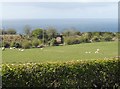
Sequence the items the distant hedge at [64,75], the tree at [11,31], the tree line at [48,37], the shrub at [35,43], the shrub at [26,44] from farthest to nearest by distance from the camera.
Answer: the tree at [11,31] → the shrub at [35,43] → the tree line at [48,37] → the shrub at [26,44] → the distant hedge at [64,75]

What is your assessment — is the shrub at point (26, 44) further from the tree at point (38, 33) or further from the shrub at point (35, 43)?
the tree at point (38, 33)

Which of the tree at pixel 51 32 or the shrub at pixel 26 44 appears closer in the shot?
the shrub at pixel 26 44

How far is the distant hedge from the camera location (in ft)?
16.2

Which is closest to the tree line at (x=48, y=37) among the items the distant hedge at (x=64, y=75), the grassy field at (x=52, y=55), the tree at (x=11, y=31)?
the tree at (x=11, y=31)

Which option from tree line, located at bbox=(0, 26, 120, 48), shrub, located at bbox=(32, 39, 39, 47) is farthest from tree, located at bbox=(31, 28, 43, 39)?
shrub, located at bbox=(32, 39, 39, 47)

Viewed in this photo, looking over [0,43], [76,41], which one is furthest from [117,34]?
[0,43]

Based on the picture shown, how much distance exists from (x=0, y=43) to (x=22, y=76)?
7.44 meters

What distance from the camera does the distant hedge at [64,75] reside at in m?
4.93

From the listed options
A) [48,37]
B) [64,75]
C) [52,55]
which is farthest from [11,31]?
[64,75]

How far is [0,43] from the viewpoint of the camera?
39.8ft

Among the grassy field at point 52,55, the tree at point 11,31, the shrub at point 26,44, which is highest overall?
the tree at point 11,31

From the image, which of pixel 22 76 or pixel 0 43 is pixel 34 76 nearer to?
pixel 22 76

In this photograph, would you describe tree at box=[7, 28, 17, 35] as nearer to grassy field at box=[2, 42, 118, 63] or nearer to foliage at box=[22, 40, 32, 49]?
foliage at box=[22, 40, 32, 49]

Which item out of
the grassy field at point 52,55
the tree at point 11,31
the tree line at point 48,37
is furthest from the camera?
the tree at point 11,31
